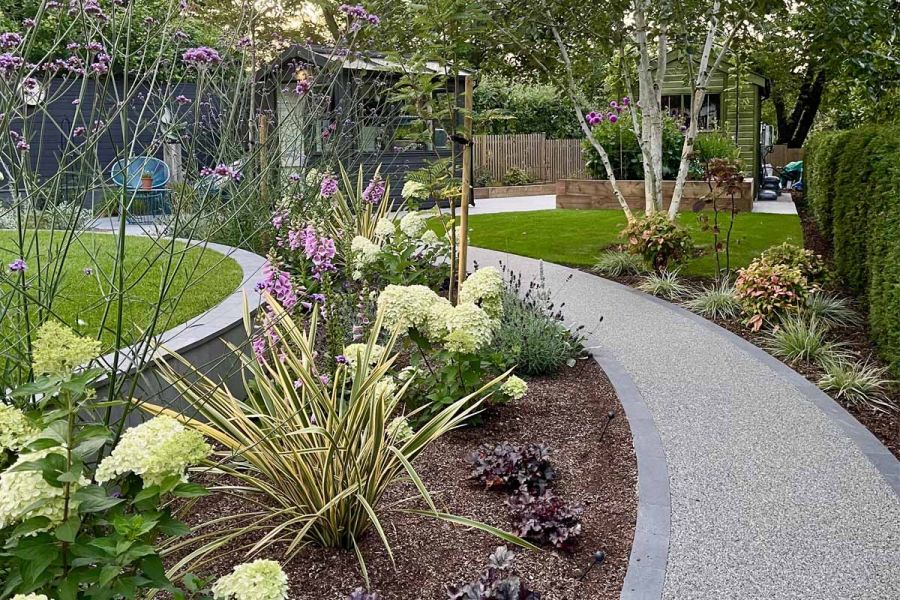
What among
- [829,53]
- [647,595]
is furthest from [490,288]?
[829,53]

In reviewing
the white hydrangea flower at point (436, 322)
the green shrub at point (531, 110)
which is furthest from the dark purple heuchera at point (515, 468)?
the green shrub at point (531, 110)

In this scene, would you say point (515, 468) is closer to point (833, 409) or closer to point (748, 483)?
point (748, 483)

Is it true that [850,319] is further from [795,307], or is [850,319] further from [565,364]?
[565,364]

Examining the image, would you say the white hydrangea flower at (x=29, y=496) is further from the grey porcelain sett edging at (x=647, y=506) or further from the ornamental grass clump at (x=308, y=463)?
the grey porcelain sett edging at (x=647, y=506)

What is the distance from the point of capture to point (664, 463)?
3.95m

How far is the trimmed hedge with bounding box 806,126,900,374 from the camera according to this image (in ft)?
17.4

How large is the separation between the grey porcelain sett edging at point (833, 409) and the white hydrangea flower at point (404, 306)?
2362 millimetres

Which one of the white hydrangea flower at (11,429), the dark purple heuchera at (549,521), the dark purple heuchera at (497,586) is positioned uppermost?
the white hydrangea flower at (11,429)

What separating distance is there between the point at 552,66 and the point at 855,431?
21.1ft

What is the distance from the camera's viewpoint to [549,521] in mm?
3162

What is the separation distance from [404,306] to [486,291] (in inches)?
27.1

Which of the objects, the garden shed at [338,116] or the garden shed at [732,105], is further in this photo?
the garden shed at [732,105]

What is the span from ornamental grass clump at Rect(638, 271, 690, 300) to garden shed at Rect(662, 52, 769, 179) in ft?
34.0

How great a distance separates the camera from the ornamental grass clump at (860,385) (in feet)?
16.0
